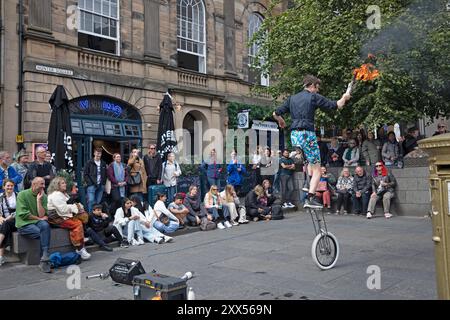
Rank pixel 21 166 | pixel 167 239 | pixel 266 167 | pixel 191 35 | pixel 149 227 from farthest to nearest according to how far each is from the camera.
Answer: pixel 191 35
pixel 266 167
pixel 21 166
pixel 149 227
pixel 167 239

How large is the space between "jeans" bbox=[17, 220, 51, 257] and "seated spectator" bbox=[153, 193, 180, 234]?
9.91 ft

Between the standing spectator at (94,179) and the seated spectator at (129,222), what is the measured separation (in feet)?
4.71

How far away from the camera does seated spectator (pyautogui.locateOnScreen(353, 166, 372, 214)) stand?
13117mm

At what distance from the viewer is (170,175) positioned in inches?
504

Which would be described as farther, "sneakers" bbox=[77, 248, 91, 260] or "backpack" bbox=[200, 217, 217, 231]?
"backpack" bbox=[200, 217, 217, 231]

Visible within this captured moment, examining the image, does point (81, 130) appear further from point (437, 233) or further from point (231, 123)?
point (437, 233)

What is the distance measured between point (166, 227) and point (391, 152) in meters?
7.53

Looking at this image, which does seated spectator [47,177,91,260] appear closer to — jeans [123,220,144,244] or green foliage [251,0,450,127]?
jeans [123,220,144,244]

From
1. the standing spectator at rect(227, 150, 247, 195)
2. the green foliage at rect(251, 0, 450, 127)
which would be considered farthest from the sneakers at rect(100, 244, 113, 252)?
the green foliage at rect(251, 0, 450, 127)

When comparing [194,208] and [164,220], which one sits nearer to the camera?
[164,220]

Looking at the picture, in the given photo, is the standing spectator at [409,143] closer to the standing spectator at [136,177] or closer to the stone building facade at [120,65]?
the standing spectator at [136,177]

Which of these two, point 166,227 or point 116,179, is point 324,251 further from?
point 116,179

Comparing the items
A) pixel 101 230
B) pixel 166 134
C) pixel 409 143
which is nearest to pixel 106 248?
pixel 101 230
